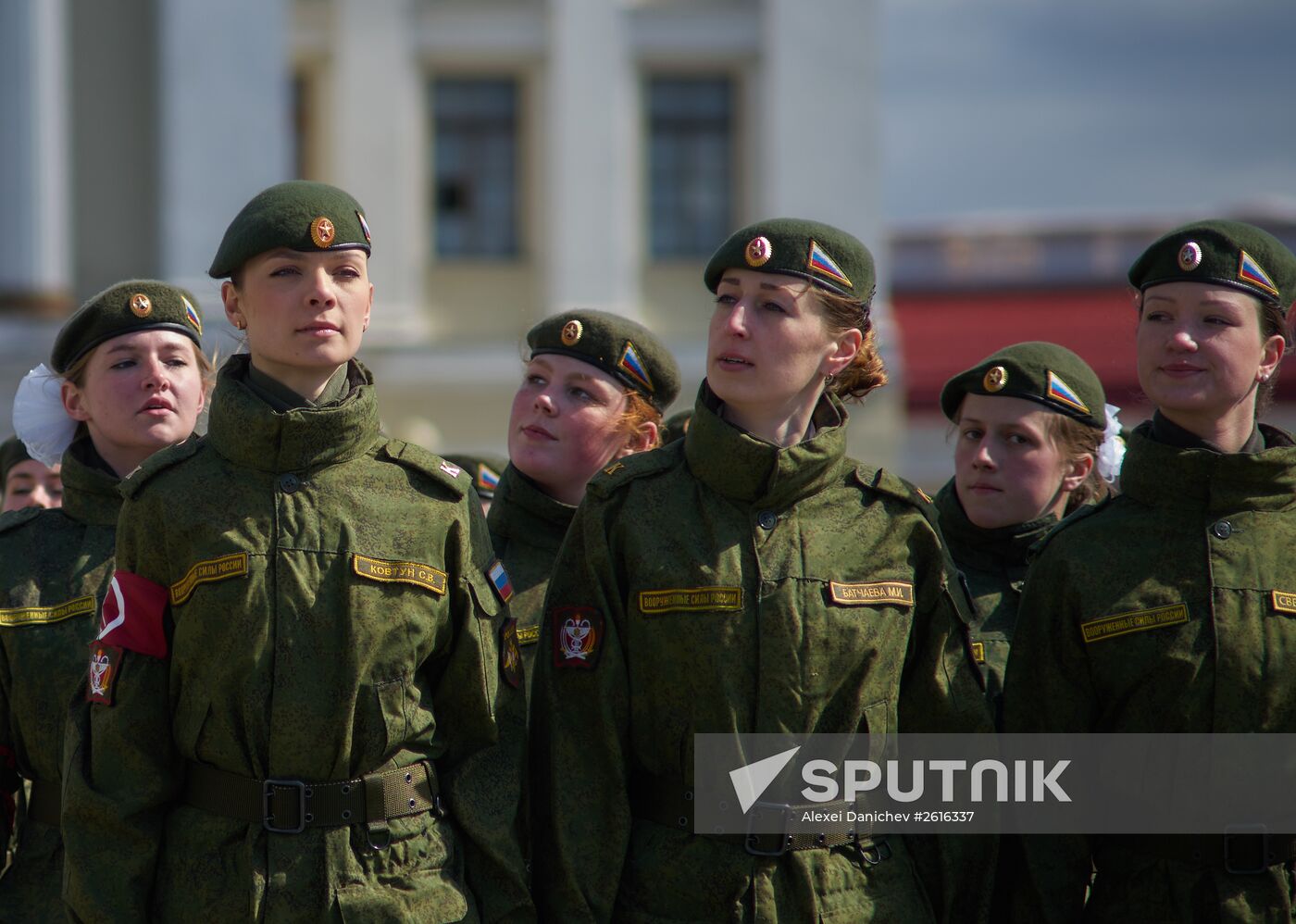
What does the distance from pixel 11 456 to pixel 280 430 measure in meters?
1.88

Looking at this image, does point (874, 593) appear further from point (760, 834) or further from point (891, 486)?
point (760, 834)

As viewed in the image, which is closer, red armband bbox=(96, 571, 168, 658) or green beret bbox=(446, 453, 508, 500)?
red armband bbox=(96, 571, 168, 658)

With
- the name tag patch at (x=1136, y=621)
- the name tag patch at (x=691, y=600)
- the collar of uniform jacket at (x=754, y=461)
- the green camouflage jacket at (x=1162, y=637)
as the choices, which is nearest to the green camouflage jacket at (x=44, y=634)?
the name tag patch at (x=691, y=600)

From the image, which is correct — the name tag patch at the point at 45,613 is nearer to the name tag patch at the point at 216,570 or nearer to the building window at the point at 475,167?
the name tag patch at the point at 216,570

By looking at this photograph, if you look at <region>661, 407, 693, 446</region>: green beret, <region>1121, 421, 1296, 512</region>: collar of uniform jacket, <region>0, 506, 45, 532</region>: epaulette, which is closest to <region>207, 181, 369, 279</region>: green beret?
<region>0, 506, 45, 532</region>: epaulette

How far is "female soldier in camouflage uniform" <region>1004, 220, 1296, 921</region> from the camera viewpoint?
371 cm

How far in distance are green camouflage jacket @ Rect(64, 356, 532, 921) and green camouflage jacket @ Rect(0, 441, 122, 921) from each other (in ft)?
1.82

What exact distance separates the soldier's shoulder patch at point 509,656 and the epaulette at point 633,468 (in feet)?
1.11

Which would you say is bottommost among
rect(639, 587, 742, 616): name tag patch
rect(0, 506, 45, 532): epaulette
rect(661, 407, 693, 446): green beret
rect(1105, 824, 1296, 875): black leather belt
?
rect(1105, 824, 1296, 875): black leather belt

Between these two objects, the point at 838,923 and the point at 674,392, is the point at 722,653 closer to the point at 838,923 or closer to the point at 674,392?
the point at 838,923

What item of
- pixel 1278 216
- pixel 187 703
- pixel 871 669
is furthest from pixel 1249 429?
pixel 1278 216

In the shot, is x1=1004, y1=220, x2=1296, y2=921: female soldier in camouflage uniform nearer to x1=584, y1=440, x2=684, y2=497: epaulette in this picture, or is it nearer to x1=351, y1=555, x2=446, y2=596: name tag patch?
x1=584, y1=440, x2=684, y2=497: epaulette

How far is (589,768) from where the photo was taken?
365cm

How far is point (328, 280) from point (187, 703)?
87 cm
